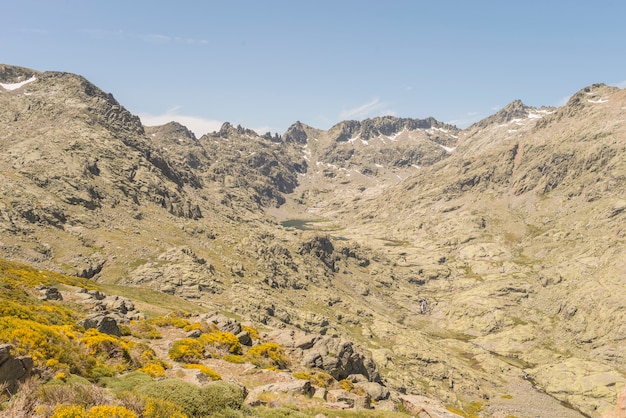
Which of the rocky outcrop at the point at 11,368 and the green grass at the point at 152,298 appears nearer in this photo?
the rocky outcrop at the point at 11,368

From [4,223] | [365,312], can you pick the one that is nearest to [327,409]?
[4,223]

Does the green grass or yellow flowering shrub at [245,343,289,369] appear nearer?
yellow flowering shrub at [245,343,289,369]

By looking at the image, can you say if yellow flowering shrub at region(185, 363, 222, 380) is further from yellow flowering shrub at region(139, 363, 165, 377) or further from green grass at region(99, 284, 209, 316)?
green grass at region(99, 284, 209, 316)

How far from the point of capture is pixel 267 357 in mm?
37562

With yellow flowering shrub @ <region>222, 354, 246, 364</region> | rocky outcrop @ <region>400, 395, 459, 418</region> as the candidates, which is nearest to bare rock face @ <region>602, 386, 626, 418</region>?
rocky outcrop @ <region>400, 395, 459, 418</region>

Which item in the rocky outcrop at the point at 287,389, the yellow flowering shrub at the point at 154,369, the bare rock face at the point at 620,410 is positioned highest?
the bare rock face at the point at 620,410

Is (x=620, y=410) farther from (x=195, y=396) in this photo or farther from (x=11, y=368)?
(x=11, y=368)

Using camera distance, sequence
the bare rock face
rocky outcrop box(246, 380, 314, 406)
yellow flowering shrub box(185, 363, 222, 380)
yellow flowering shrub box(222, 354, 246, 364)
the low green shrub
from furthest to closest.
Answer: yellow flowering shrub box(222, 354, 246, 364) → yellow flowering shrub box(185, 363, 222, 380) → rocky outcrop box(246, 380, 314, 406) → the low green shrub → the bare rock face

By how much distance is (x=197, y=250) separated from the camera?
130875 millimetres

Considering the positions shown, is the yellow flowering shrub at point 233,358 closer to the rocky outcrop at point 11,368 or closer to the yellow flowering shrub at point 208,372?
the yellow flowering shrub at point 208,372

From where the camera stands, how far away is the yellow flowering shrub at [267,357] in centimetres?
3580

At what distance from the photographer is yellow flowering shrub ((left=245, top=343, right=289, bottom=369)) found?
35.8 metres

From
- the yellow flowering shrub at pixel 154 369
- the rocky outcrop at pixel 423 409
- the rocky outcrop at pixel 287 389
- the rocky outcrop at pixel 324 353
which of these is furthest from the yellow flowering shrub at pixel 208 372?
the rocky outcrop at pixel 423 409

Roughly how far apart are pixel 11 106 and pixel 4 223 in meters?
121
